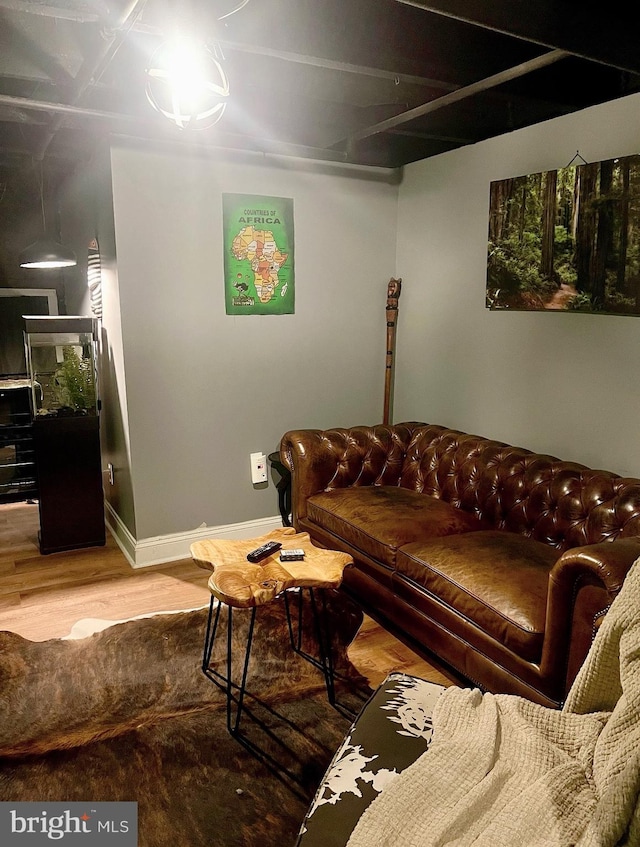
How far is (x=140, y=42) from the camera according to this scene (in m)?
2.51

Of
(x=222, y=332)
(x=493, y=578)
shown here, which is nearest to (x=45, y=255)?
(x=222, y=332)

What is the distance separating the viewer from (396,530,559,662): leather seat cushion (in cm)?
213

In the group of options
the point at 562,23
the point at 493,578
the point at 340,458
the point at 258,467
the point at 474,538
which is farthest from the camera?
the point at 258,467

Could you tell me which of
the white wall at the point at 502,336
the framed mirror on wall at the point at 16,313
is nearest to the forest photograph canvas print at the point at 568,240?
the white wall at the point at 502,336

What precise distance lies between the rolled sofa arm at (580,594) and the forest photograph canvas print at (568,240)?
126 centimetres

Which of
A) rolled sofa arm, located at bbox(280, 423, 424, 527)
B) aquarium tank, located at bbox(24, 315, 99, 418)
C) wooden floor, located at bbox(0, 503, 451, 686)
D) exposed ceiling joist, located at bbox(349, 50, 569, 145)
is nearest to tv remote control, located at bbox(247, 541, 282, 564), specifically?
wooden floor, located at bbox(0, 503, 451, 686)

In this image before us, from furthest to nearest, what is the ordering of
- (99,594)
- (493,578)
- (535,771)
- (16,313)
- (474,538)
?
(16,313) < (99,594) < (474,538) < (493,578) < (535,771)

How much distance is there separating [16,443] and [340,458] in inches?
102

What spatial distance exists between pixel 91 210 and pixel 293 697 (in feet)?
9.82

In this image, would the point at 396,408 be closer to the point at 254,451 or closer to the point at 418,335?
the point at 418,335

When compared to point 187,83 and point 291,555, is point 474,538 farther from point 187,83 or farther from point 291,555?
point 187,83

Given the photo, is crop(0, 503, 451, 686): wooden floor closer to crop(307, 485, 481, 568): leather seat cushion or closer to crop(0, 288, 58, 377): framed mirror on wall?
crop(307, 485, 481, 568): leather seat cushion

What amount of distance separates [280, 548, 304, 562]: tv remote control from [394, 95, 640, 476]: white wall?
57.8 inches

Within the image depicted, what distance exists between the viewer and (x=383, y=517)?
2982 mm
